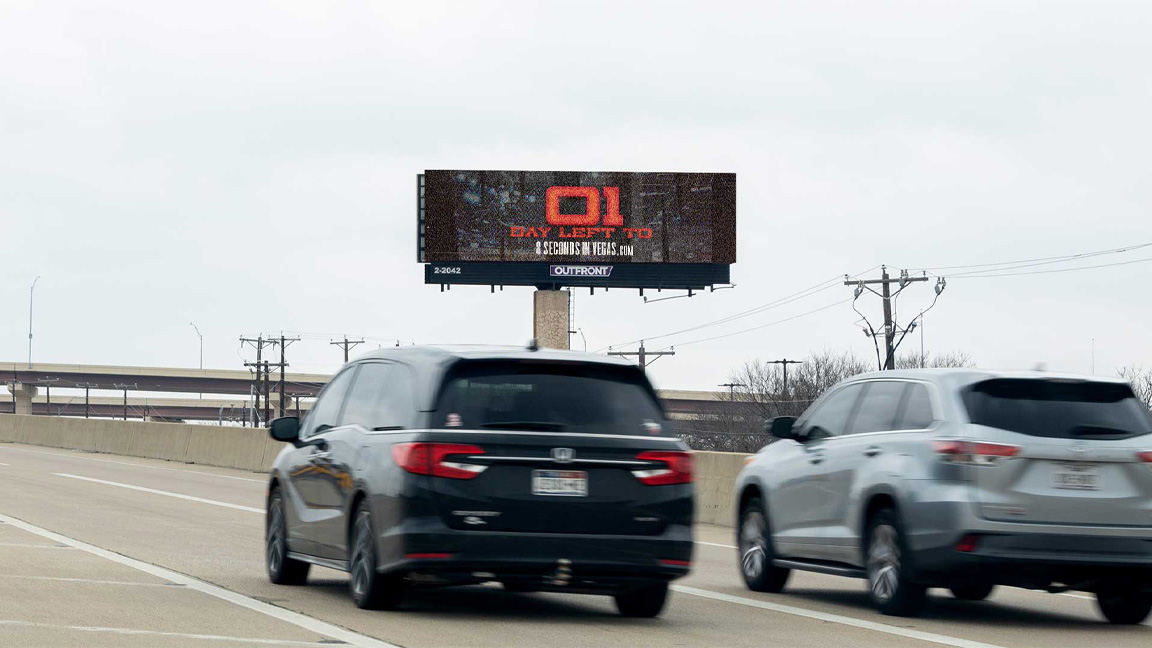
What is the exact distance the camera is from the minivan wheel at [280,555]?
12875 millimetres

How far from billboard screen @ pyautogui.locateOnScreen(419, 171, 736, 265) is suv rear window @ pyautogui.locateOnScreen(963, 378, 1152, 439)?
2071 inches

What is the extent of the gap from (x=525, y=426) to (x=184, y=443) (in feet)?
96.1

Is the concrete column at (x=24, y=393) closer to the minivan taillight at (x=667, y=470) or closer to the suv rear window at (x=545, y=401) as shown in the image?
the suv rear window at (x=545, y=401)

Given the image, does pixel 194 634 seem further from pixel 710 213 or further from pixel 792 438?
pixel 710 213

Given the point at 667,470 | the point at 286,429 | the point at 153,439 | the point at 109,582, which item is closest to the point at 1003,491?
the point at 667,470

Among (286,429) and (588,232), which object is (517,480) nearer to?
(286,429)

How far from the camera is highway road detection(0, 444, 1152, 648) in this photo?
32.5ft

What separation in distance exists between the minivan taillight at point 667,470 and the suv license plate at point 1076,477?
238cm

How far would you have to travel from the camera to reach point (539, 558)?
10.5 metres

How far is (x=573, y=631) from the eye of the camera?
1052cm

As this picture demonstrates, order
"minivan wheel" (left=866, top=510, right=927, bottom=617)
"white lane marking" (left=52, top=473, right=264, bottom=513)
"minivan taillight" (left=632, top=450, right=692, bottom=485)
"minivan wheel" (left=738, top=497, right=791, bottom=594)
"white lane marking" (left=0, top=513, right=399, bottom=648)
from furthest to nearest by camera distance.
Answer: "white lane marking" (left=52, top=473, right=264, bottom=513) < "minivan wheel" (left=738, top=497, right=791, bottom=594) < "minivan wheel" (left=866, top=510, right=927, bottom=617) < "minivan taillight" (left=632, top=450, right=692, bottom=485) < "white lane marking" (left=0, top=513, right=399, bottom=648)

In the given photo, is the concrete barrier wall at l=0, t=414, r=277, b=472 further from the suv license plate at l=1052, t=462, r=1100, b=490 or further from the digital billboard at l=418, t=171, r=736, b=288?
the suv license plate at l=1052, t=462, r=1100, b=490

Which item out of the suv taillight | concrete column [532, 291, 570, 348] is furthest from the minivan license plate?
concrete column [532, 291, 570, 348]

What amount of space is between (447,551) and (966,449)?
3.39 metres
